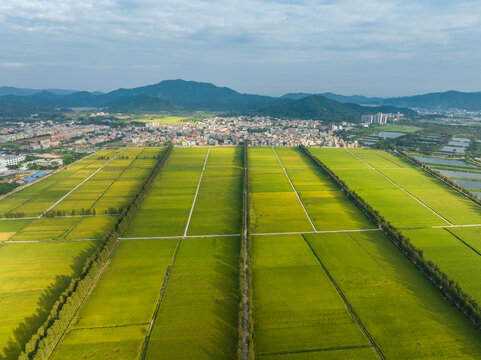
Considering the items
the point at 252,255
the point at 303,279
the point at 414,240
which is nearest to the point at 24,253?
the point at 252,255

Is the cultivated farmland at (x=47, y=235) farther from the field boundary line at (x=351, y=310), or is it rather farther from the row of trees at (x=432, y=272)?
the row of trees at (x=432, y=272)

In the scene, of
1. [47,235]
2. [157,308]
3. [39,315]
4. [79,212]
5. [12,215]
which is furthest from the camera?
[79,212]

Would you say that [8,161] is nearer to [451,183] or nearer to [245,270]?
[245,270]

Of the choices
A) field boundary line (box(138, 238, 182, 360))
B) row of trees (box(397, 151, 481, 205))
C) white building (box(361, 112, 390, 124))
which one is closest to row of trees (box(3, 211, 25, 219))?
field boundary line (box(138, 238, 182, 360))

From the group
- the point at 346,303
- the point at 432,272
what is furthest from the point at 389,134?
the point at 346,303

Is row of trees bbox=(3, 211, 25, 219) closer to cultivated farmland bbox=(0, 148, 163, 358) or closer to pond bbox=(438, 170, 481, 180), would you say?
cultivated farmland bbox=(0, 148, 163, 358)

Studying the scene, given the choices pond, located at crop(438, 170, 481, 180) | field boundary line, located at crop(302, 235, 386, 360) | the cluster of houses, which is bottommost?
field boundary line, located at crop(302, 235, 386, 360)

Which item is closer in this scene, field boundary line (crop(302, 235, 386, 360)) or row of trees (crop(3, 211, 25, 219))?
field boundary line (crop(302, 235, 386, 360))

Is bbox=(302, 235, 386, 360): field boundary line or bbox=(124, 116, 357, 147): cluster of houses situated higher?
bbox=(124, 116, 357, 147): cluster of houses

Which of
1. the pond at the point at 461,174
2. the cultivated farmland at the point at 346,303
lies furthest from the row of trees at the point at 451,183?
the cultivated farmland at the point at 346,303
